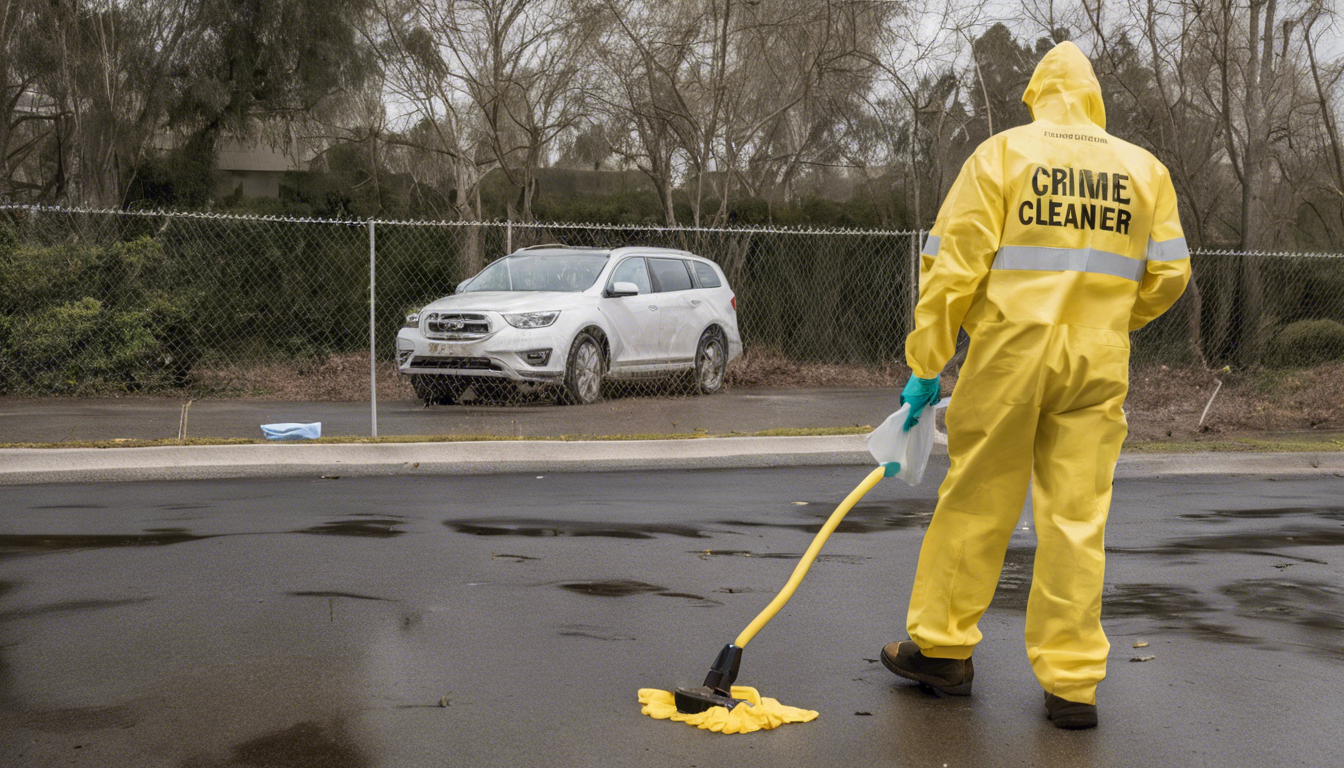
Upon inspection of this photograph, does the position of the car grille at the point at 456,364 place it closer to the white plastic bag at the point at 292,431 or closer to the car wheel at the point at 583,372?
the car wheel at the point at 583,372

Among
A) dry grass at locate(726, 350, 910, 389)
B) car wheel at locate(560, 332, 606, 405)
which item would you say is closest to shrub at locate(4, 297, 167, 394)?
car wheel at locate(560, 332, 606, 405)

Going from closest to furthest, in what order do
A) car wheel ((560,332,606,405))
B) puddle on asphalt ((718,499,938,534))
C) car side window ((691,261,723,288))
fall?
puddle on asphalt ((718,499,938,534)) → car wheel ((560,332,606,405)) → car side window ((691,261,723,288))

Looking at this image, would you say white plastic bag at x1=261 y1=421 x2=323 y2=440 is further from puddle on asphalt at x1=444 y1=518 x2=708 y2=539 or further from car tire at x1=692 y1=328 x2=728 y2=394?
car tire at x1=692 y1=328 x2=728 y2=394

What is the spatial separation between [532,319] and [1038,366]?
8.32 meters

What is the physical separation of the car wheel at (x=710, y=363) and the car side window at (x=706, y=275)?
1.92 ft

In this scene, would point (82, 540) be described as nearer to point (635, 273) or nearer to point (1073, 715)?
point (1073, 715)

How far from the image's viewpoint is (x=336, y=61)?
18297 millimetres

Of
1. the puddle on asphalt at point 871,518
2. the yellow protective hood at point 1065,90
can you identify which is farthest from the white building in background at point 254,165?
the yellow protective hood at point 1065,90

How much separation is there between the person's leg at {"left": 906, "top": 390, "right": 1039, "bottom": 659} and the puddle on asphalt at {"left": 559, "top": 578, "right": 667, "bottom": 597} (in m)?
1.65

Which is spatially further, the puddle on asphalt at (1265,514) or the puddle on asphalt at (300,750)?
the puddle on asphalt at (1265,514)

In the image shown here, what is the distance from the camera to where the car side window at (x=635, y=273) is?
12.9 metres

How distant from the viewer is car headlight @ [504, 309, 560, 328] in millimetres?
11648

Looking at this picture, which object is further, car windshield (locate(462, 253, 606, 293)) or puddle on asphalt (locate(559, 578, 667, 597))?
car windshield (locate(462, 253, 606, 293))

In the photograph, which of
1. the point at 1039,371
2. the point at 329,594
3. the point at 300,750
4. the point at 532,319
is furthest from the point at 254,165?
the point at 1039,371
